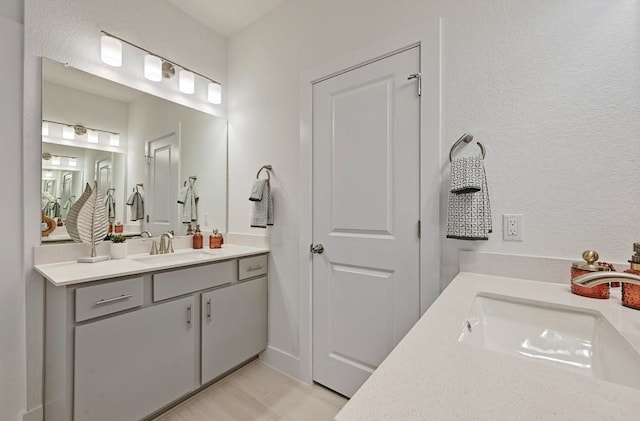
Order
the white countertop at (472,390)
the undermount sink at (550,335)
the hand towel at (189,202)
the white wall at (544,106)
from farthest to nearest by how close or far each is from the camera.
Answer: the hand towel at (189,202) → the white wall at (544,106) → the undermount sink at (550,335) → the white countertop at (472,390)

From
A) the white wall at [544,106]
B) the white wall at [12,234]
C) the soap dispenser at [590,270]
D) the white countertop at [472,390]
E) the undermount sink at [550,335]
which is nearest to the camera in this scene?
the white countertop at [472,390]

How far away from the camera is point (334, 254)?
71.4 inches

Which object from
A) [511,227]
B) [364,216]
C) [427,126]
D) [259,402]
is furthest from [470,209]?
[259,402]

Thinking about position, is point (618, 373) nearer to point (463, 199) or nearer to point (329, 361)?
point (463, 199)

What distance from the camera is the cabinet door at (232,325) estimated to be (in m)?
1.76

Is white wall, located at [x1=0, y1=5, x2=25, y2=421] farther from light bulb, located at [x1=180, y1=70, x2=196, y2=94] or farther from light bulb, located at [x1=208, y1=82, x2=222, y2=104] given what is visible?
light bulb, located at [x1=208, y1=82, x2=222, y2=104]

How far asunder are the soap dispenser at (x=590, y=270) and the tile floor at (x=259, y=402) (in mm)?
1378

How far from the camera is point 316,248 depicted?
188 centimetres

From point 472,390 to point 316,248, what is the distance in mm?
1460

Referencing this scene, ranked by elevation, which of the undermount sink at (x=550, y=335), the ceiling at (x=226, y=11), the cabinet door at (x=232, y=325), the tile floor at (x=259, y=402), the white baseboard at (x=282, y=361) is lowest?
the tile floor at (x=259, y=402)

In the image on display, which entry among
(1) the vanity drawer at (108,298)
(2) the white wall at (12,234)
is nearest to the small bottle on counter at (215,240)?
(1) the vanity drawer at (108,298)

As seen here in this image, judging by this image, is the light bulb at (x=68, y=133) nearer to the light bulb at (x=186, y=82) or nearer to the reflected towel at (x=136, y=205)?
the reflected towel at (x=136, y=205)

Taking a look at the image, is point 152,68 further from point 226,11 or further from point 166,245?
point 166,245

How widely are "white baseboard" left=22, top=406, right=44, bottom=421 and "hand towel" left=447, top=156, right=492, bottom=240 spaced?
2.25 metres
